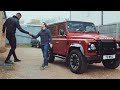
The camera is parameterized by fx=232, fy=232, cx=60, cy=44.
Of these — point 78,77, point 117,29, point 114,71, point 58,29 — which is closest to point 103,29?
point 117,29

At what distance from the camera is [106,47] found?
8.41 m

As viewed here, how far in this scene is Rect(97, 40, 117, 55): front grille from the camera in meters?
8.24

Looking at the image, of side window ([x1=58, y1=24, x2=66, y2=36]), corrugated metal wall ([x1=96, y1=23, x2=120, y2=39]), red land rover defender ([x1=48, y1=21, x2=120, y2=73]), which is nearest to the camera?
red land rover defender ([x1=48, y1=21, x2=120, y2=73])

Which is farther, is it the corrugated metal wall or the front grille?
the corrugated metal wall

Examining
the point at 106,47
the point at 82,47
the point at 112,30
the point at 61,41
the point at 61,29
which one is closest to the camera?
the point at 82,47

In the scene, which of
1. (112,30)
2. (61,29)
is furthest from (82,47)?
(112,30)

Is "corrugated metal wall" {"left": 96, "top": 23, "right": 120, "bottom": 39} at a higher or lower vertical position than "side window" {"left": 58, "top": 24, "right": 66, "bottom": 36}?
lower

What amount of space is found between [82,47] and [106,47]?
0.91 meters

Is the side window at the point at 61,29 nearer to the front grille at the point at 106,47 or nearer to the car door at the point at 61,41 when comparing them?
the car door at the point at 61,41

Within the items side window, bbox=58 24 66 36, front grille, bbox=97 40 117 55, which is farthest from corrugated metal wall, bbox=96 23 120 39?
front grille, bbox=97 40 117 55

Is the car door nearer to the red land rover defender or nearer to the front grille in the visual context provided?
the red land rover defender

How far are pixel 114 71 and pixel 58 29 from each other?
322 cm

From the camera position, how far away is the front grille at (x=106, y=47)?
324 inches

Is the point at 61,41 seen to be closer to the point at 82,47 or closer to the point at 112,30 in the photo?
the point at 82,47
